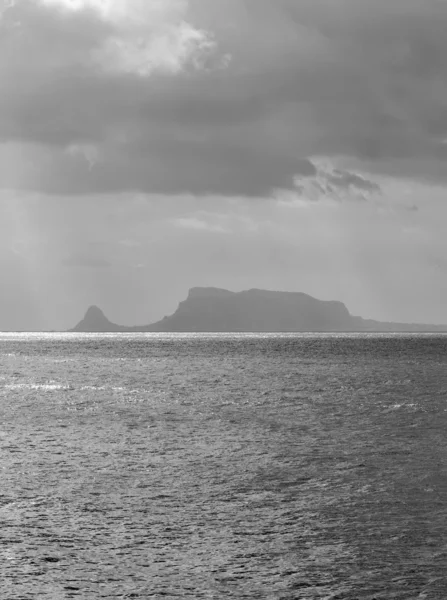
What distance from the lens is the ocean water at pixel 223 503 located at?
18.6 m

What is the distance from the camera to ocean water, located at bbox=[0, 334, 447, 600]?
1862 centimetres

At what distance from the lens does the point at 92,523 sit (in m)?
24.1

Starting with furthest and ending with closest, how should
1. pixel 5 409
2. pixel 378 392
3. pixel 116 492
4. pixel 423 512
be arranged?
1. pixel 378 392
2. pixel 5 409
3. pixel 116 492
4. pixel 423 512

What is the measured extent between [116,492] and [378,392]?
54.9 metres

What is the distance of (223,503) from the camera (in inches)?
1072

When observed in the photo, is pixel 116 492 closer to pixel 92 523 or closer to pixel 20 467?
pixel 92 523

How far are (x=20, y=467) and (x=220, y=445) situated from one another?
1201cm

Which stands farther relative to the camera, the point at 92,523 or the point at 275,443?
the point at 275,443

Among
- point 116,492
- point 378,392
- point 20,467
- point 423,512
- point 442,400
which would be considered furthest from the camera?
point 378,392

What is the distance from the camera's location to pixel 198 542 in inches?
865

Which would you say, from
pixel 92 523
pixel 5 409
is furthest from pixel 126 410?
pixel 92 523

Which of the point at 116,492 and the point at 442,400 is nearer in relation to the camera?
the point at 116,492

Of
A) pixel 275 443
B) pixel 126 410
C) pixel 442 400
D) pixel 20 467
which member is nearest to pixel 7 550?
pixel 20 467

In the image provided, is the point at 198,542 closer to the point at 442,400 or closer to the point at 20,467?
the point at 20,467
